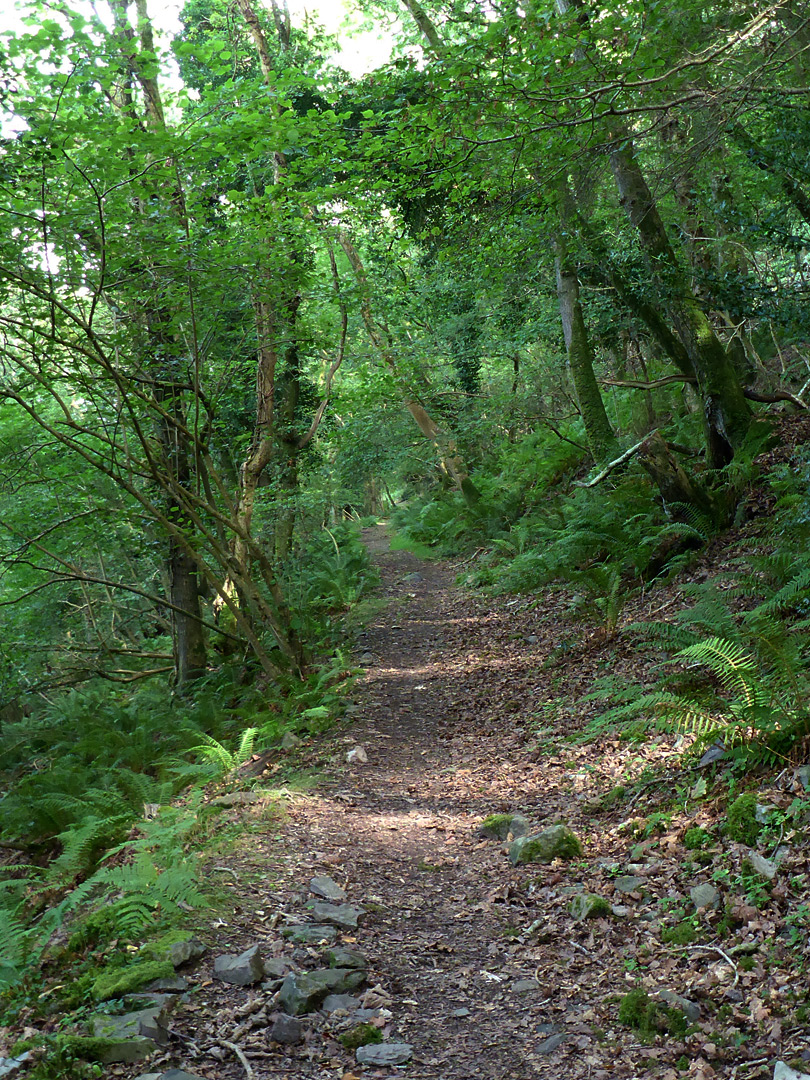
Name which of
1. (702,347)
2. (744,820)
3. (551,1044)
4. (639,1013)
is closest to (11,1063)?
(551,1044)

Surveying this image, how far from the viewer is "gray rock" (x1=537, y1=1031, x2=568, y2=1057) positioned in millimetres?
2820

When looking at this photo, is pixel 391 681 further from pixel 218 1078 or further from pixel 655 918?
pixel 218 1078

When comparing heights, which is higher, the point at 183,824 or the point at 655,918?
the point at 183,824

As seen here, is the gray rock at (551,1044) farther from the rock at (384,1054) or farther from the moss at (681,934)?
the moss at (681,934)


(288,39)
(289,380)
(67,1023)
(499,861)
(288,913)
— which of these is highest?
(288,39)

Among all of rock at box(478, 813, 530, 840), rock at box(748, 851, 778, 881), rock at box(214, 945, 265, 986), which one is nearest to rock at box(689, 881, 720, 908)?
rock at box(748, 851, 778, 881)

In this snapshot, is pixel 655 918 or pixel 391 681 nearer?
pixel 655 918

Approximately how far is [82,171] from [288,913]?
5.41m

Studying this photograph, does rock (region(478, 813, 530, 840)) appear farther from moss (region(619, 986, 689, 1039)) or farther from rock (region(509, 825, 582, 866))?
moss (region(619, 986, 689, 1039))

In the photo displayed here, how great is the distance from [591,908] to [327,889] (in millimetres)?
1406

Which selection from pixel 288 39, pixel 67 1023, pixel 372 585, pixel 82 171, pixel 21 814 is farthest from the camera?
pixel 372 585

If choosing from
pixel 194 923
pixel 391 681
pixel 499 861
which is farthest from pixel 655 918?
pixel 391 681

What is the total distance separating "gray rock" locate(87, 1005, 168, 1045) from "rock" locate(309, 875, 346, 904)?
132 centimetres

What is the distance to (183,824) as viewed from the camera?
4500 millimetres
